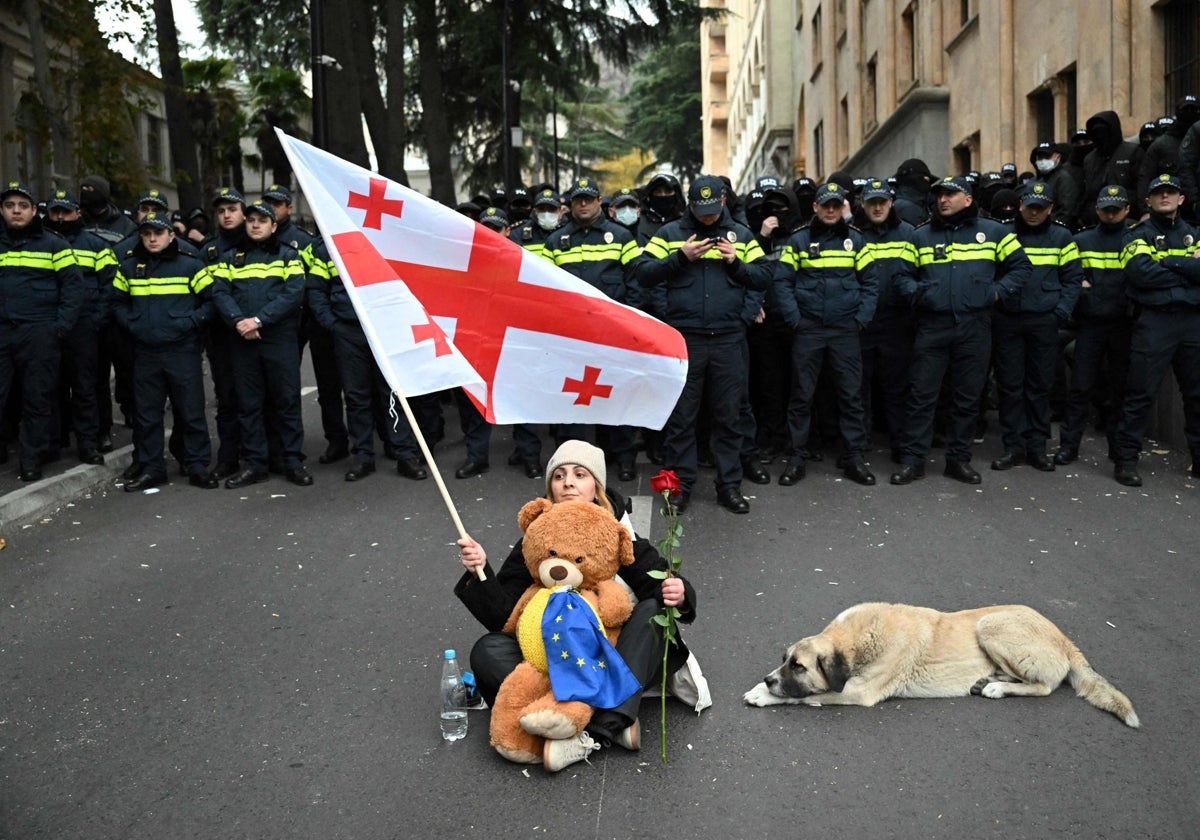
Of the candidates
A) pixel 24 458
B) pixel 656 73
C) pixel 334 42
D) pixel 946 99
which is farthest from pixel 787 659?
pixel 656 73

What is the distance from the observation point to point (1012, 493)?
912cm

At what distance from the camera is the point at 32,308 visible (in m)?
9.88

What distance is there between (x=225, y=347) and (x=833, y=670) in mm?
6864

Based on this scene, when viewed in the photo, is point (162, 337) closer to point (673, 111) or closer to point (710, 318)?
point (710, 318)

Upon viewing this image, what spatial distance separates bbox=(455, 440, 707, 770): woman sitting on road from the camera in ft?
15.5

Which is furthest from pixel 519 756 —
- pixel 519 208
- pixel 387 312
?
pixel 519 208

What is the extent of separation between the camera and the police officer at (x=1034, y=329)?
9.89 m

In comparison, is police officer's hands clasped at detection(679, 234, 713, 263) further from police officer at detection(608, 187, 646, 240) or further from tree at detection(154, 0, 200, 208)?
tree at detection(154, 0, 200, 208)

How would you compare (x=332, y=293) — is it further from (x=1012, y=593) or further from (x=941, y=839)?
(x=941, y=839)

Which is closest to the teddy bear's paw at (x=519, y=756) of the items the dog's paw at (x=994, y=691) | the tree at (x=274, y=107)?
the dog's paw at (x=994, y=691)

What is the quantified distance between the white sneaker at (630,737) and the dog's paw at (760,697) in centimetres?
66

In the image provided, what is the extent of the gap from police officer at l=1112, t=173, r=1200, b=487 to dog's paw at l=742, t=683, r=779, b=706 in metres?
5.26

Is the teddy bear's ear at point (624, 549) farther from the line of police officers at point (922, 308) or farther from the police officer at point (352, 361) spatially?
the police officer at point (352, 361)

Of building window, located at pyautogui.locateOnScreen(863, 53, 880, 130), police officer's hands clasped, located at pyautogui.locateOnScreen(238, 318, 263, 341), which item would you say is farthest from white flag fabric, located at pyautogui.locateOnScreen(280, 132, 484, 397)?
building window, located at pyautogui.locateOnScreen(863, 53, 880, 130)
